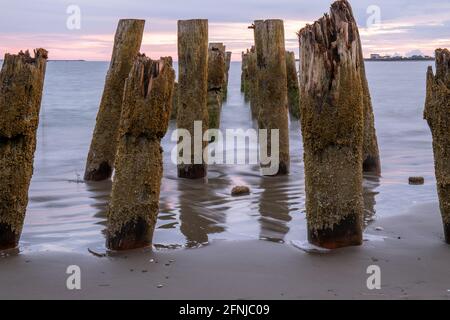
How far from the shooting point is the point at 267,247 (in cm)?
619

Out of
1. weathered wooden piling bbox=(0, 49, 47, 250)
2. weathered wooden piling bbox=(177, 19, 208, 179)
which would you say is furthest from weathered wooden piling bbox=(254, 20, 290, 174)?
weathered wooden piling bbox=(0, 49, 47, 250)

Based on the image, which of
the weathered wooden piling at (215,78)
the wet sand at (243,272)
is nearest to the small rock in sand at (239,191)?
the wet sand at (243,272)

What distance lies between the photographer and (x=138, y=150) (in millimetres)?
5977

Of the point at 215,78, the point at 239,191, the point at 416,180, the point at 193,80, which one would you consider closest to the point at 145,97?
the point at 239,191

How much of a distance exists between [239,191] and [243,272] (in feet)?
10.4

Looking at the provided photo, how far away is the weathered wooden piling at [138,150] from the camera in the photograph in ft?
19.5

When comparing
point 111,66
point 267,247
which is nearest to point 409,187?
point 267,247

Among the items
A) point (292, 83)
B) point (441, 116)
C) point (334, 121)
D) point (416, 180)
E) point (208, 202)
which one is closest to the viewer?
point (334, 121)

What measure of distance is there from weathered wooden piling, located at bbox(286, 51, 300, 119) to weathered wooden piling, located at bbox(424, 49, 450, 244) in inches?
513

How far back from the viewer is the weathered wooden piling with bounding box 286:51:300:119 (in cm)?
1909

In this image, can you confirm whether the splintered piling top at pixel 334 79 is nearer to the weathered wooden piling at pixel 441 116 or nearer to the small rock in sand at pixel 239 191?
the weathered wooden piling at pixel 441 116

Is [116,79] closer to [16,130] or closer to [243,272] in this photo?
[16,130]
